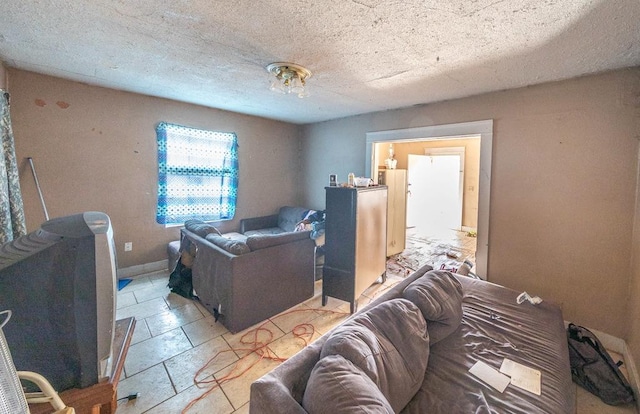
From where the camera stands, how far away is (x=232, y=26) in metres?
1.63

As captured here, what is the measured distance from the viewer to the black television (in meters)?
0.91

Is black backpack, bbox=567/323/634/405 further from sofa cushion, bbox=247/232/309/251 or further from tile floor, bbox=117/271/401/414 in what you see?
sofa cushion, bbox=247/232/309/251

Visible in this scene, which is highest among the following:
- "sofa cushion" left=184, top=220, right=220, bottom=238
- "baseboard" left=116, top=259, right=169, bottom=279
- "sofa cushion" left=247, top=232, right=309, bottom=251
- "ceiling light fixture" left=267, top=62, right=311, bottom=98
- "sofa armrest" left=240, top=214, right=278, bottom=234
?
"ceiling light fixture" left=267, top=62, right=311, bottom=98

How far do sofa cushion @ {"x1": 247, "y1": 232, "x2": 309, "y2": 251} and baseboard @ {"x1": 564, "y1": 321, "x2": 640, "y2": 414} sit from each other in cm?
263

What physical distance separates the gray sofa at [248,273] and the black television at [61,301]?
1183 millimetres

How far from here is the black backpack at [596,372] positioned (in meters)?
1.64

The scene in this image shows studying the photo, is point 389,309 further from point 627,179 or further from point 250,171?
point 250,171

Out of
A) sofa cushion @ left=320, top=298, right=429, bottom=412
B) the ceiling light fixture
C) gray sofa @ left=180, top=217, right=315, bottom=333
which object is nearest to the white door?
gray sofa @ left=180, top=217, right=315, bottom=333

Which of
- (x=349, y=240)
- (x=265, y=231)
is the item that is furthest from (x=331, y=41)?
(x=265, y=231)

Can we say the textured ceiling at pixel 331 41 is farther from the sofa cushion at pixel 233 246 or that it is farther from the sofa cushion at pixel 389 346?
the sofa cushion at pixel 389 346

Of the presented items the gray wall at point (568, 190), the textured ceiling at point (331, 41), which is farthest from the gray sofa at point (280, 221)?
the gray wall at point (568, 190)

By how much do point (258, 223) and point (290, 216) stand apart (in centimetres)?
57

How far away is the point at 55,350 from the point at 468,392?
1.80 metres

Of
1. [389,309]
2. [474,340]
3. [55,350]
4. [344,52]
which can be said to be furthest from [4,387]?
[344,52]
